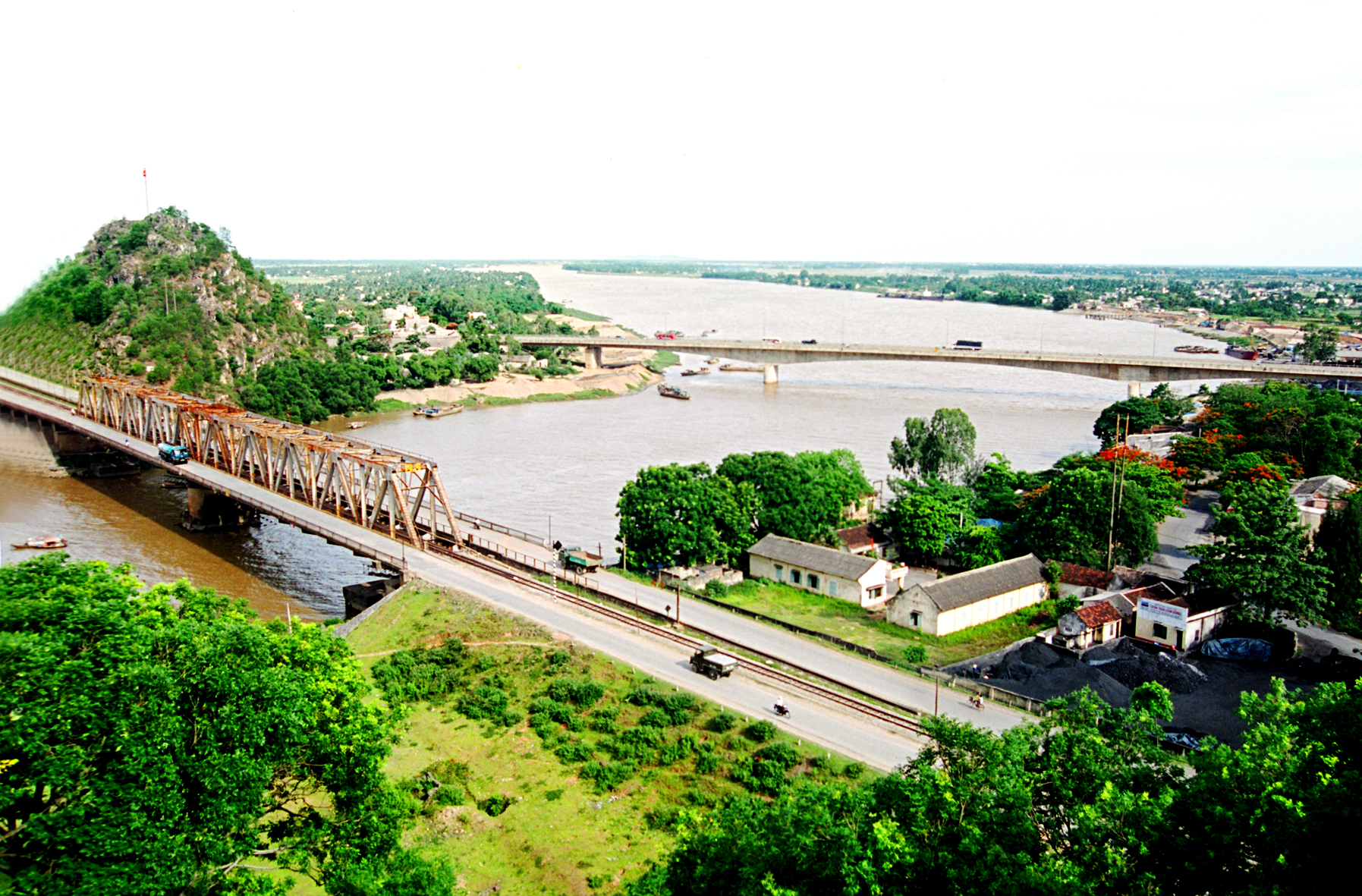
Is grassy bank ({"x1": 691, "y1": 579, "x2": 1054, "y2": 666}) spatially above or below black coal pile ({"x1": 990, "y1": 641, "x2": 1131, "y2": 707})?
below

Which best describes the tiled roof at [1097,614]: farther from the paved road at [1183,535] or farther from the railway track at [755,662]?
the railway track at [755,662]

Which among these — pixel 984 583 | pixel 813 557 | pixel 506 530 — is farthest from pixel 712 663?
pixel 506 530

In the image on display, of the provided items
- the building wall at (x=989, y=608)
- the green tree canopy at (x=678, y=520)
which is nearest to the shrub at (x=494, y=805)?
the green tree canopy at (x=678, y=520)

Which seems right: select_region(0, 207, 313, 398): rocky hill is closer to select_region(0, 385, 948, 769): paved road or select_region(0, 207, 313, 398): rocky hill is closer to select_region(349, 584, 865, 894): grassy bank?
select_region(0, 385, 948, 769): paved road


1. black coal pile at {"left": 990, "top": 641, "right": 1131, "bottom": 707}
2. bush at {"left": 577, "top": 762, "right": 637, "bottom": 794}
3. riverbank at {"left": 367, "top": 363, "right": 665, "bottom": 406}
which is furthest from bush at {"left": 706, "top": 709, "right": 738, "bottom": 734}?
riverbank at {"left": 367, "top": 363, "right": 665, "bottom": 406}

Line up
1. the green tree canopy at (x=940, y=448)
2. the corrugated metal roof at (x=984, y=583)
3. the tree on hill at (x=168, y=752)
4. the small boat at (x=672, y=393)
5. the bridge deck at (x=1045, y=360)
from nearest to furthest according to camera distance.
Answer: the tree on hill at (x=168, y=752) < the corrugated metal roof at (x=984, y=583) < the green tree canopy at (x=940, y=448) < the bridge deck at (x=1045, y=360) < the small boat at (x=672, y=393)

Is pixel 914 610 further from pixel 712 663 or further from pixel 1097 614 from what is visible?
pixel 712 663
